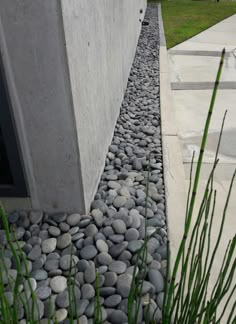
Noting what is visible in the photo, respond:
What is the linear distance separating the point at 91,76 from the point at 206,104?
2.00 metres

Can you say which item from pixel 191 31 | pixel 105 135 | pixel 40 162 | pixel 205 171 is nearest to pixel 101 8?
pixel 105 135

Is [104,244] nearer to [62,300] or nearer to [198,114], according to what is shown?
[62,300]

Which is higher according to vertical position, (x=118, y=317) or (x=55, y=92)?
(x=55, y=92)

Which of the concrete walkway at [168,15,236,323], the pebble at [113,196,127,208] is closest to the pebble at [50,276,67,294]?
the pebble at [113,196,127,208]

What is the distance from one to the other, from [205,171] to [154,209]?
0.69 metres

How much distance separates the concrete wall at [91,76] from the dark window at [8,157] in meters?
0.30

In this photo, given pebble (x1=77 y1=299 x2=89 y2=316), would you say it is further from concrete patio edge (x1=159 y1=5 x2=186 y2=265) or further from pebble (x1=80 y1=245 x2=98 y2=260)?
concrete patio edge (x1=159 y1=5 x2=186 y2=265)

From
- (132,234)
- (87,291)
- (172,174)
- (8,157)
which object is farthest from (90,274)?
(172,174)

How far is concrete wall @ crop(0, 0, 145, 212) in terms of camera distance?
50.8 inches

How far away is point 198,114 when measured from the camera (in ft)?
10.8

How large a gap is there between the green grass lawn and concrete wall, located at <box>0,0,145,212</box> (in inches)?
180

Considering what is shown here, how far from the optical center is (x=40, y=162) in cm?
159

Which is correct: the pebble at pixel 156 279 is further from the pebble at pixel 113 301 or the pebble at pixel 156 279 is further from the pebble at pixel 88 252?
the pebble at pixel 88 252

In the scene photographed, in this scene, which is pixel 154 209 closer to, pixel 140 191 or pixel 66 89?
pixel 140 191
